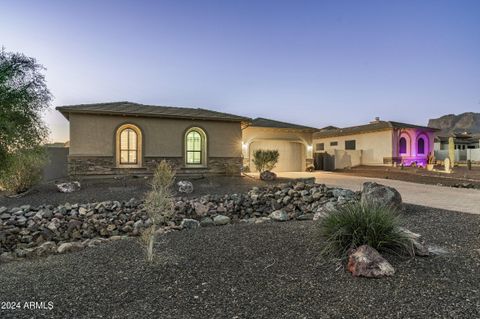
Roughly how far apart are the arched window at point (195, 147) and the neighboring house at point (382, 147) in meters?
12.2

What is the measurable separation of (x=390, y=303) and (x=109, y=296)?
2868mm

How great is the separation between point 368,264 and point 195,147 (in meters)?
12.4

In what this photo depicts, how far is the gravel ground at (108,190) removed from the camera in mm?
9781

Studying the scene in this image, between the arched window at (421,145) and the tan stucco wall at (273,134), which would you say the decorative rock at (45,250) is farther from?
the arched window at (421,145)

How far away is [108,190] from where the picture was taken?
35.9 ft

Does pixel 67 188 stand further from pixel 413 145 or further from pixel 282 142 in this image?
pixel 413 145

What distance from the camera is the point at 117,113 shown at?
525 inches

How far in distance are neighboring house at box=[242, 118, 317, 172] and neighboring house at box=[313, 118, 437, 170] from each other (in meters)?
3.32

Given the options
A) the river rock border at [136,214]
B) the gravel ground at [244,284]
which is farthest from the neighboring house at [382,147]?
the gravel ground at [244,284]

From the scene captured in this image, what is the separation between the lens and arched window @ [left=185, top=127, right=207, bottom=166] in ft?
49.0

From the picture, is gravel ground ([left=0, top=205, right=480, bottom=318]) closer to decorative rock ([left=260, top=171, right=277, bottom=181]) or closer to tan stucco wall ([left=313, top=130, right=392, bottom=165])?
decorative rock ([left=260, top=171, right=277, bottom=181])

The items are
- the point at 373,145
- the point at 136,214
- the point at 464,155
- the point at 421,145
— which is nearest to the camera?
the point at 136,214

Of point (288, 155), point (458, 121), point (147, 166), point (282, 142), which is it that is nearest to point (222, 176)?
point (147, 166)

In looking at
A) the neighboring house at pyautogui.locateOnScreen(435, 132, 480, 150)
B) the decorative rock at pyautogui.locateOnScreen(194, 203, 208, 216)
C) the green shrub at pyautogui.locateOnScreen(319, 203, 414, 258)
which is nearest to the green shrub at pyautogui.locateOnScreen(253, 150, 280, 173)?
the decorative rock at pyautogui.locateOnScreen(194, 203, 208, 216)
